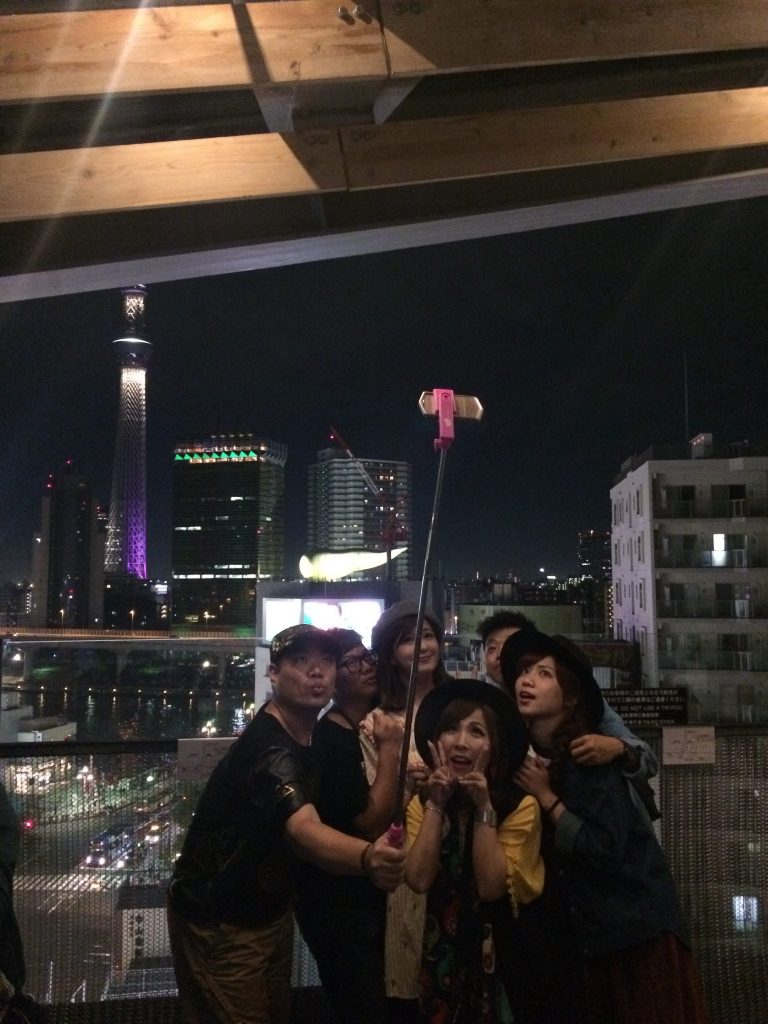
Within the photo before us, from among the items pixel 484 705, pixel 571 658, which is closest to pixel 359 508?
pixel 571 658

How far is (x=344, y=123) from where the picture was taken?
2207 mm

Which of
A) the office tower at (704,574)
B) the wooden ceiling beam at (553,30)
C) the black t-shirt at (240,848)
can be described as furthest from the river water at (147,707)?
the wooden ceiling beam at (553,30)

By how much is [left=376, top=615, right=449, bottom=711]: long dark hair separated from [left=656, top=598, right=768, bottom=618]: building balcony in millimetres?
9185

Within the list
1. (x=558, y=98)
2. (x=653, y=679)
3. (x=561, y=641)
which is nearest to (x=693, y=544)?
(x=653, y=679)

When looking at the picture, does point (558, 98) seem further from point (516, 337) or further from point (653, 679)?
point (653, 679)

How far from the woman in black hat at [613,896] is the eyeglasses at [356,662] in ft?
1.63

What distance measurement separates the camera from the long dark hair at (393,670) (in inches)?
66.4

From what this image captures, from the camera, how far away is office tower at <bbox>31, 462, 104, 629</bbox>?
22.7 m

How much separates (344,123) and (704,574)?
9593 millimetres

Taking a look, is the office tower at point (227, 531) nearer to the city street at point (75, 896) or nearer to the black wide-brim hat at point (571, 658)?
the city street at point (75, 896)

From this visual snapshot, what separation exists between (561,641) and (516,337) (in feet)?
25.7

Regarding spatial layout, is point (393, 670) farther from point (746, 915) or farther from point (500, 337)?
point (500, 337)

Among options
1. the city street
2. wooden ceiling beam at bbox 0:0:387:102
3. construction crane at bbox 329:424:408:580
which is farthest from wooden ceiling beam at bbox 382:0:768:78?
construction crane at bbox 329:424:408:580

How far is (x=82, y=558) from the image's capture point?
3216 cm
